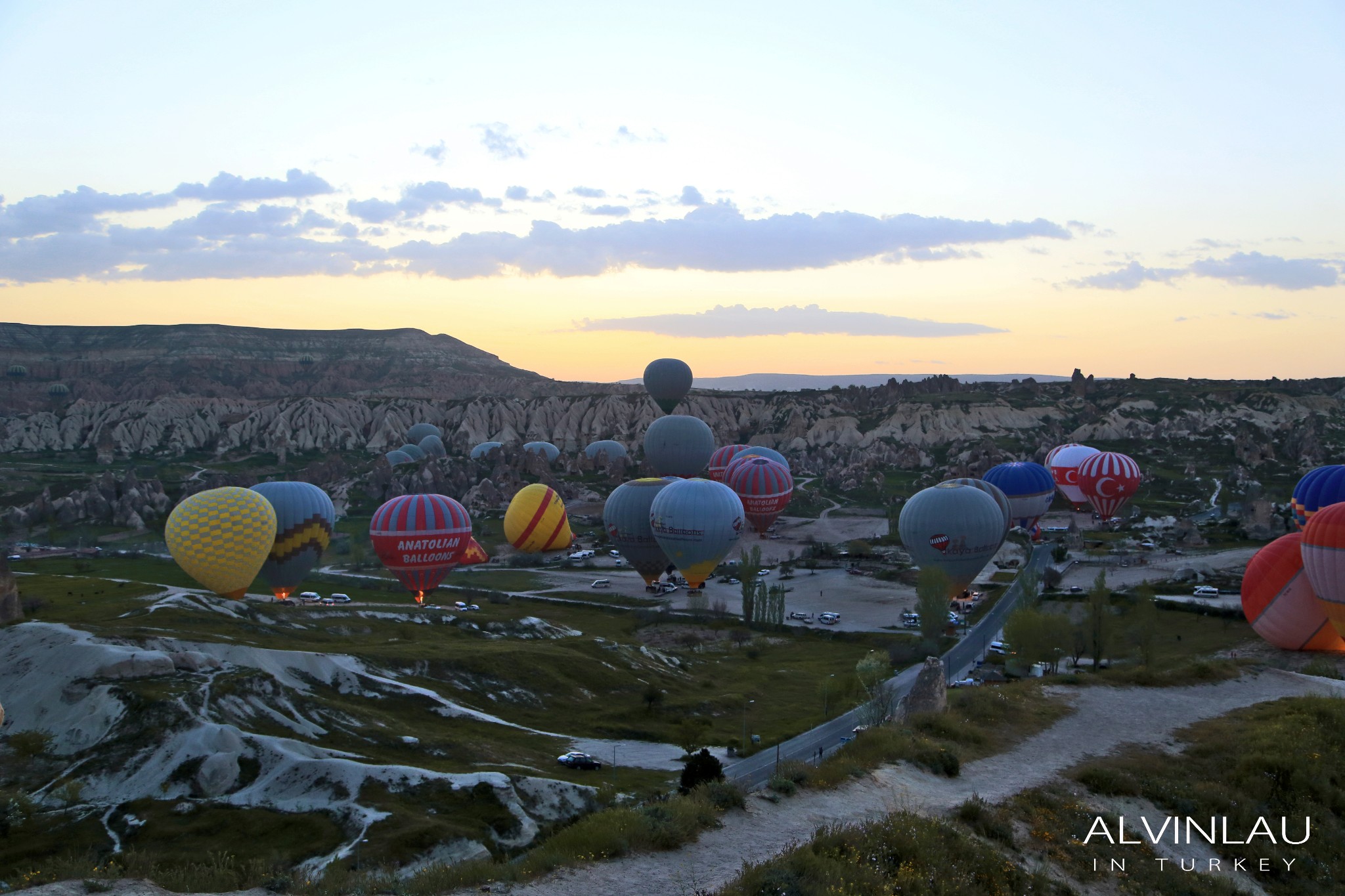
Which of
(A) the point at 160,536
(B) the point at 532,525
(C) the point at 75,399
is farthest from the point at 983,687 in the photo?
(C) the point at 75,399

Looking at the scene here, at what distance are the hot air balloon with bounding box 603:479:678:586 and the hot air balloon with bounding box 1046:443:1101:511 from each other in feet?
113

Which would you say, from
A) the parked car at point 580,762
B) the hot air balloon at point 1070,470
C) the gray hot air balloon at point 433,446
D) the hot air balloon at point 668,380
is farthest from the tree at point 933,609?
the gray hot air balloon at point 433,446

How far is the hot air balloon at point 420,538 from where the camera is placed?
50.1 m

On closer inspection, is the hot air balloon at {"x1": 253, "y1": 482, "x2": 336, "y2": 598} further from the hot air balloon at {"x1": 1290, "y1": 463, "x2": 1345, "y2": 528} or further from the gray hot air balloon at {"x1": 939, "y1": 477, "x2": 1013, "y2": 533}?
the hot air balloon at {"x1": 1290, "y1": 463, "x2": 1345, "y2": 528}

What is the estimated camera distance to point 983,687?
25.7 m

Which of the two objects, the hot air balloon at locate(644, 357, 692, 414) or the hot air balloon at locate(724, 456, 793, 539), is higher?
the hot air balloon at locate(644, 357, 692, 414)

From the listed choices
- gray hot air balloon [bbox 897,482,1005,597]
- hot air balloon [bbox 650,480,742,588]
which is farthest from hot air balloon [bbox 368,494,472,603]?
gray hot air balloon [bbox 897,482,1005,597]

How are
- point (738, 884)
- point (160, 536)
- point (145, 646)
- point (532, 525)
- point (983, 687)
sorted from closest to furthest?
point (738, 884)
point (983, 687)
point (145, 646)
point (532, 525)
point (160, 536)

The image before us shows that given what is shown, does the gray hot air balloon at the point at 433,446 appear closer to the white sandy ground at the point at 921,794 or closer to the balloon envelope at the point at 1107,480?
the balloon envelope at the point at 1107,480

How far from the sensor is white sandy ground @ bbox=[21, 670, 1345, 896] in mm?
13602

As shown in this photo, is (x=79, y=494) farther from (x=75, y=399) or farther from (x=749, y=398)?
(x=749, y=398)

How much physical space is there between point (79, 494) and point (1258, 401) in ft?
438

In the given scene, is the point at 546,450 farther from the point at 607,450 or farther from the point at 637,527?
the point at 637,527

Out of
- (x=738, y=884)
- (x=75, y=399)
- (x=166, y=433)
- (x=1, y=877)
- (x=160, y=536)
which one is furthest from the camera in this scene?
(x=75, y=399)
